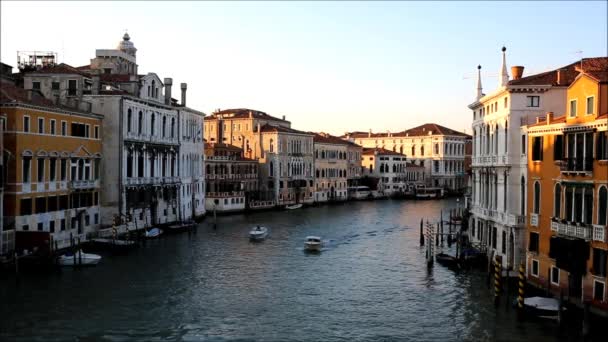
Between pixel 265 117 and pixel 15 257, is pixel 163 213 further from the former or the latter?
pixel 265 117

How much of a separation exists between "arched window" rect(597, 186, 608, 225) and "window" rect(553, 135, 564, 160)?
5.63ft

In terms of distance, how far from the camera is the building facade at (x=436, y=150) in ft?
234

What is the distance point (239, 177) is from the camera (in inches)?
1722

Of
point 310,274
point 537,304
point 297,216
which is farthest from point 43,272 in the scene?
point 297,216

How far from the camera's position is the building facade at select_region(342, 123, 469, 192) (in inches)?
2813

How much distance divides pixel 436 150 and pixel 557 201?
5798 centimetres

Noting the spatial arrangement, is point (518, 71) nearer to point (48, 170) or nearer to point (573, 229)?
point (573, 229)

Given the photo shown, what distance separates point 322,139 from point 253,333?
142 feet

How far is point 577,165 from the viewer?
13453mm

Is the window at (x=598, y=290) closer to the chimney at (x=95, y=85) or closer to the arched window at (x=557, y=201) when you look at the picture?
the arched window at (x=557, y=201)

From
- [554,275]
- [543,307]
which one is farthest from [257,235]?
[543,307]

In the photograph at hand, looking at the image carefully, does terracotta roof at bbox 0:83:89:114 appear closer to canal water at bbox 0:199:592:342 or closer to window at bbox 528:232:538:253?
canal water at bbox 0:199:592:342

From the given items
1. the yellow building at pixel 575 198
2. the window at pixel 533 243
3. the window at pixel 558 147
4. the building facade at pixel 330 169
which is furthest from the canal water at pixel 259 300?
the building facade at pixel 330 169

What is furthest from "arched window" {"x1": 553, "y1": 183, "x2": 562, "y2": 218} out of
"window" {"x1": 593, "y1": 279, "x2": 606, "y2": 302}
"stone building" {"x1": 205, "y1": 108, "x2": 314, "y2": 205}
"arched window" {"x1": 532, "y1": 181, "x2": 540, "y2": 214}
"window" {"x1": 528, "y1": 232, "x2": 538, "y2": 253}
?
"stone building" {"x1": 205, "y1": 108, "x2": 314, "y2": 205}
